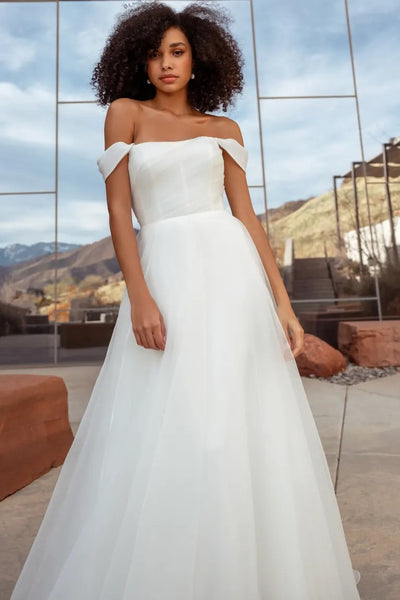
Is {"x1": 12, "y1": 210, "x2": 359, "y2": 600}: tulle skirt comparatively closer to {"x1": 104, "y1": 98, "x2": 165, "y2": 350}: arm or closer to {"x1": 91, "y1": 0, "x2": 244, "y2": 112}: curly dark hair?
{"x1": 104, "y1": 98, "x2": 165, "y2": 350}: arm

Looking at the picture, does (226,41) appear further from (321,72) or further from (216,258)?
(321,72)

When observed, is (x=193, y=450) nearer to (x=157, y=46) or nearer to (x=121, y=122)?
(x=121, y=122)

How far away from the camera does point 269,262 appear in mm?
1167

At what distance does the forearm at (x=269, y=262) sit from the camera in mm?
1158

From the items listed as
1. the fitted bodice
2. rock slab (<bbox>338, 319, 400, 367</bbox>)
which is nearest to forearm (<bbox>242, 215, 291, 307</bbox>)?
the fitted bodice

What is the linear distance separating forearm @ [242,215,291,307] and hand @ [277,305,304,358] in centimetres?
2

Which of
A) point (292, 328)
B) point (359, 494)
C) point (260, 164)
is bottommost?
point (359, 494)

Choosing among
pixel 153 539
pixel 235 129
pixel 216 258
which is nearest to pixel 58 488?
pixel 153 539

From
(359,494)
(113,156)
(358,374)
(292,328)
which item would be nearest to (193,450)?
(292,328)

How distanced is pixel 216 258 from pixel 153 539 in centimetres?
55

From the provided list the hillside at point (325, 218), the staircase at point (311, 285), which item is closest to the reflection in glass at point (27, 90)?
the hillside at point (325, 218)

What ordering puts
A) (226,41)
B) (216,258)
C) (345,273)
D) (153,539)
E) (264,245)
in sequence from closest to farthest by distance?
(153,539), (216,258), (264,245), (226,41), (345,273)

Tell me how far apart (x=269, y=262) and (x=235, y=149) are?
0.96 feet

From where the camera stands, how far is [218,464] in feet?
2.86
